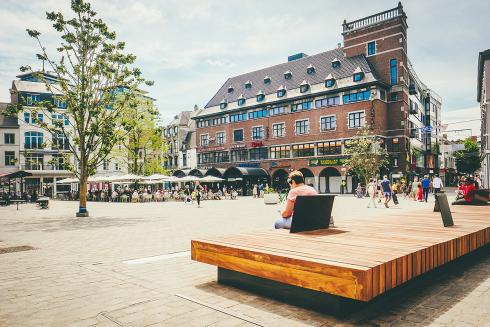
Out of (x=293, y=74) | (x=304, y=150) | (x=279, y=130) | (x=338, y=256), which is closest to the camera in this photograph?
(x=338, y=256)

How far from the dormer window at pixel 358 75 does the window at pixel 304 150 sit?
9.61 metres

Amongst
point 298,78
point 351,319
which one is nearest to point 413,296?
point 351,319

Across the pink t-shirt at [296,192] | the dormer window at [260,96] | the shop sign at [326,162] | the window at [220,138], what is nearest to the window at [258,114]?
the dormer window at [260,96]

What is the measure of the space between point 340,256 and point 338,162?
41.6 metres

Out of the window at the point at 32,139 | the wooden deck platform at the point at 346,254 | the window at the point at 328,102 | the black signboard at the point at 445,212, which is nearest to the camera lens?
the wooden deck platform at the point at 346,254

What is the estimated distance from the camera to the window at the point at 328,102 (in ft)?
147

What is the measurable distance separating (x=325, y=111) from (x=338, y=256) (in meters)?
43.7

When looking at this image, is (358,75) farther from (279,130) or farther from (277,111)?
(279,130)

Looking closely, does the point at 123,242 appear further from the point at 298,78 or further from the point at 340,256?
the point at 298,78

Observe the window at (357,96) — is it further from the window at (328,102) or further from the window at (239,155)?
the window at (239,155)

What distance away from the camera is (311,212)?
5.34m

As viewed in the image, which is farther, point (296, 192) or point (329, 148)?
point (329, 148)

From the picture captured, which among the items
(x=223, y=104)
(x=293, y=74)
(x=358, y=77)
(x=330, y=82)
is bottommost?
(x=358, y=77)

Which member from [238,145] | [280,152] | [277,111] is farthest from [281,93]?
[238,145]
